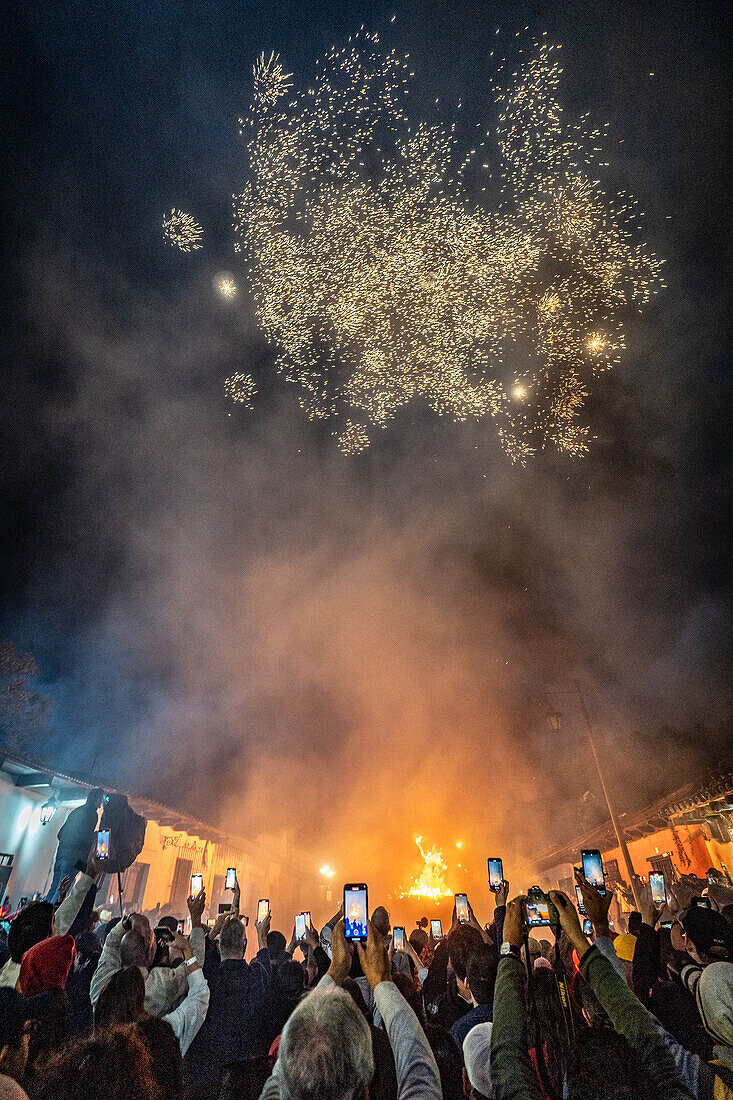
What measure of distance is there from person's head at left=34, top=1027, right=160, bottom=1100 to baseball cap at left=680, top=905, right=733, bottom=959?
2.60 m

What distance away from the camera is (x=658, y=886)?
718cm

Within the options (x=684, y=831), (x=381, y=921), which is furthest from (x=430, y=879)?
(x=381, y=921)

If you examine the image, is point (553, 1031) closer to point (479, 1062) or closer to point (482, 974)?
point (479, 1062)

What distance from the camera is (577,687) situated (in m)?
14.3

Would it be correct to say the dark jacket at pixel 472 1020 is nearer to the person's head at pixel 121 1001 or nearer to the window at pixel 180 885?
the person's head at pixel 121 1001

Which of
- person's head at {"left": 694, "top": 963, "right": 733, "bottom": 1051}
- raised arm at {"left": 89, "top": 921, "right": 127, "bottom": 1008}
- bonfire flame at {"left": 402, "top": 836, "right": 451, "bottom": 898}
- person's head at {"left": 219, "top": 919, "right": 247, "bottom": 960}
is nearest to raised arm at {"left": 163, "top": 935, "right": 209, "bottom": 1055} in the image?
person's head at {"left": 219, "top": 919, "right": 247, "bottom": 960}

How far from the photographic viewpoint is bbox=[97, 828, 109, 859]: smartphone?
21.1 ft

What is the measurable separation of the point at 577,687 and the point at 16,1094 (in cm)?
1457

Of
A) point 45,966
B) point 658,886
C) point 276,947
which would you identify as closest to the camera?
point 45,966

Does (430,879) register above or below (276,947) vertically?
above

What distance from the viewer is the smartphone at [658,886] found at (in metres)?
7.03

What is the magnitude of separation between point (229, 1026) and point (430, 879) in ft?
142

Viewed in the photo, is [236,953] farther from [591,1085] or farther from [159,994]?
[591,1085]

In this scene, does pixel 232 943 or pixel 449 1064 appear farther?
pixel 232 943
